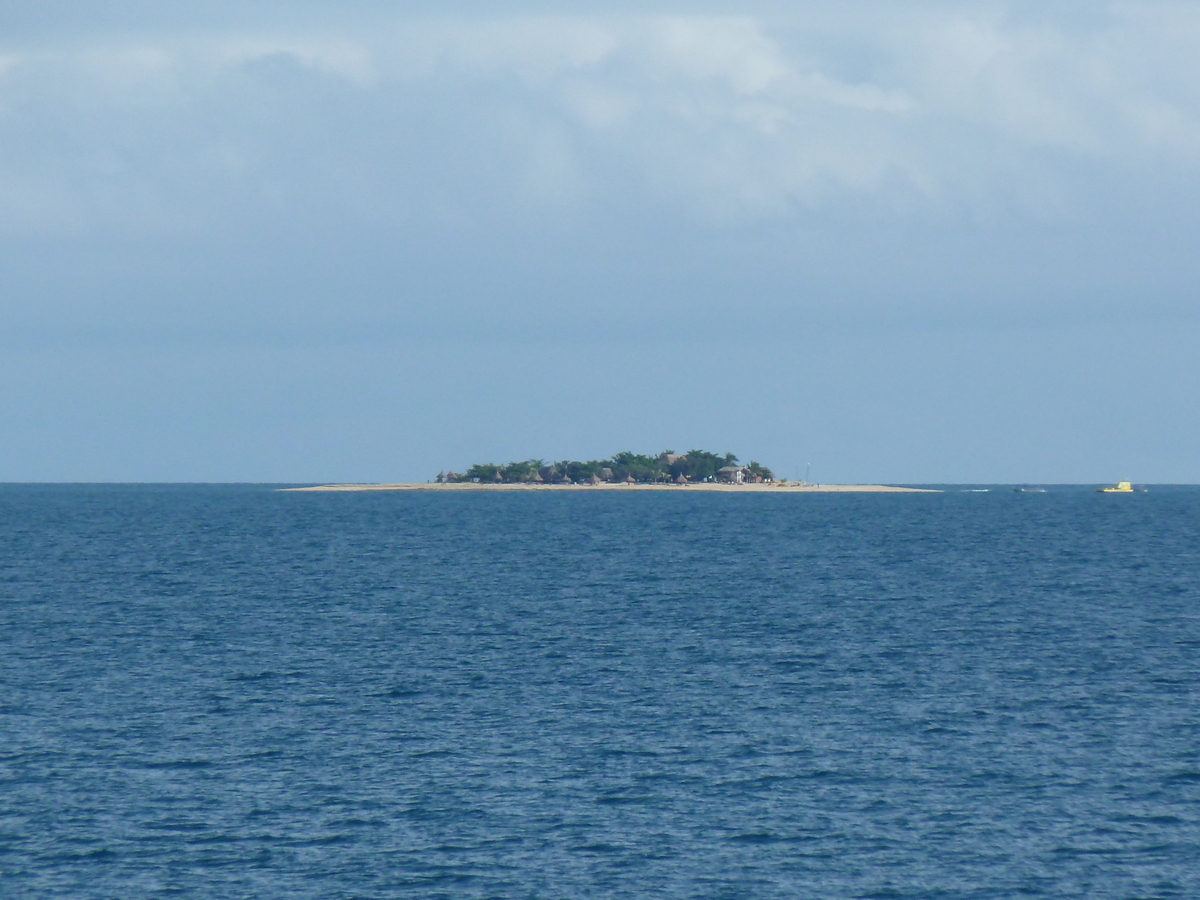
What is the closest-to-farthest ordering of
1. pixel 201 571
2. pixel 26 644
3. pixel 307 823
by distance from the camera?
1. pixel 307 823
2. pixel 26 644
3. pixel 201 571

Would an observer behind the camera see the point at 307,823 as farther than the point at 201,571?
No

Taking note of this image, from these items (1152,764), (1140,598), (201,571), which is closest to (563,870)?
(1152,764)

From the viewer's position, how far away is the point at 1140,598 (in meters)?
83.2

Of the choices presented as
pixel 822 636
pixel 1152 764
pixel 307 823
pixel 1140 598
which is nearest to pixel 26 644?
pixel 307 823

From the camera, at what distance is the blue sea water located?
29016 mm

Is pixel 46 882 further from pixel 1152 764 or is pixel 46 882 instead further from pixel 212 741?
pixel 1152 764

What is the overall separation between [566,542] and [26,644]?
87423 mm

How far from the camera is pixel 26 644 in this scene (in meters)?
59.8

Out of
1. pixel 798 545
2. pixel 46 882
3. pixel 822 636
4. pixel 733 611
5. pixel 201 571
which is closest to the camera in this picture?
pixel 46 882

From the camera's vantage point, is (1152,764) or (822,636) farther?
(822,636)

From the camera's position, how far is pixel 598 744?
39.9m

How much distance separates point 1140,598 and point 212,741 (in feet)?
211

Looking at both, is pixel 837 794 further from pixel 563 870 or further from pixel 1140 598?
pixel 1140 598

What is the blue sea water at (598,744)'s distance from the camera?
95.2 feet
